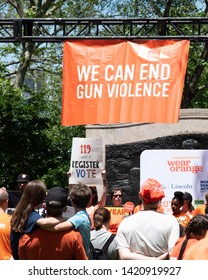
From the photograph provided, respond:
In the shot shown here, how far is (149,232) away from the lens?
612 centimetres

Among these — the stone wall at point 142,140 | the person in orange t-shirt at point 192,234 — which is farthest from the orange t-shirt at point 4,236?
the stone wall at point 142,140

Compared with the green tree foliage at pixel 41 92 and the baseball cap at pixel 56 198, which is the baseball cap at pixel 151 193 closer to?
the baseball cap at pixel 56 198

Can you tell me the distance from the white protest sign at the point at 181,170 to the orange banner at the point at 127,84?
87 cm

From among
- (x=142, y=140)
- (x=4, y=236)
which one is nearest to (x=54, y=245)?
(x=4, y=236)

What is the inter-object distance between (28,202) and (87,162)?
6.11 meters

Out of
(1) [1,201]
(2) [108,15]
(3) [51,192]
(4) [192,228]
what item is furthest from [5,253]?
(2) [108,15]

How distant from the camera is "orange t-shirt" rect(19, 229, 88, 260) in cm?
590

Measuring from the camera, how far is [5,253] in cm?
731

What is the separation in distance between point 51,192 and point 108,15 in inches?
897

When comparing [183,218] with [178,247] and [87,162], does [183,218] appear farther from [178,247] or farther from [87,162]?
[178,247]

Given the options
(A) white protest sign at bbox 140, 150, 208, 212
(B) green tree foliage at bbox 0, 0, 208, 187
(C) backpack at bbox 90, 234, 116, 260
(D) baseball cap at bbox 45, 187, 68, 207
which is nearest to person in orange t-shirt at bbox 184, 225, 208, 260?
(D) baseball cap at bbox 45, 187, 68, 207

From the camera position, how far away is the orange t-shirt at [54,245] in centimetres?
590
